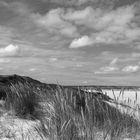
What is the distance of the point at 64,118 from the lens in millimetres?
3268

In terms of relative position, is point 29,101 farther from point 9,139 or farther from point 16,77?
point 16,77

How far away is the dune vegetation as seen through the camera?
2891 mm

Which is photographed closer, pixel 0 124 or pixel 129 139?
pixel 129 139

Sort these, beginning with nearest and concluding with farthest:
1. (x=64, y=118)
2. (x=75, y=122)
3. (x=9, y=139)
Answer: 1. (x=75, y=122)
2. (x=64, y=118)
3. (x=9, y=139)

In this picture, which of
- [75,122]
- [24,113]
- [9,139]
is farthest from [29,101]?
[75,122]

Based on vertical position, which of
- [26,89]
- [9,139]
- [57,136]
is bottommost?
[9,139]

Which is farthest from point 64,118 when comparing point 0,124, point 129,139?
point 0,124

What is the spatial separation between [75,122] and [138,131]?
1.33 meters

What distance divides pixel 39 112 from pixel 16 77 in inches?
127

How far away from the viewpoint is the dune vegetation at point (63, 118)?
2.89 m

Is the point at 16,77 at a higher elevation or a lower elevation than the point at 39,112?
higher

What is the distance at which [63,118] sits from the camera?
3.28 meters

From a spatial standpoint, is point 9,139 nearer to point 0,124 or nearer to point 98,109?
point 0,124

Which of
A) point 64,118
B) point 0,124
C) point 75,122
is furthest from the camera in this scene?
point 0,124
